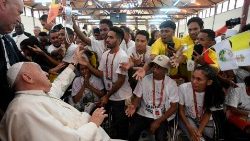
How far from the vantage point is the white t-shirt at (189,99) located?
3.06 m

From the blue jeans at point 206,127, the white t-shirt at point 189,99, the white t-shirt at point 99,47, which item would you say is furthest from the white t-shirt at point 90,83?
the blue jeans at point 206,127

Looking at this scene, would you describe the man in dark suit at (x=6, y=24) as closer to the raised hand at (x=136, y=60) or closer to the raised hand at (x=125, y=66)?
the raised hand at (x=125, y=66)

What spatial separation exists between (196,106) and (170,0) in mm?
13440

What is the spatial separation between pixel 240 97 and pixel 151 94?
114 cm

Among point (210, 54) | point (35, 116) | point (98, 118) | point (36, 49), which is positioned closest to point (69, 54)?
point (36, 49)

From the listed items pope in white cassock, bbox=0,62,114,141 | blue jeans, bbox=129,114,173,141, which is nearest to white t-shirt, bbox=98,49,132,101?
blue jeans, bbox=129,114,173,141

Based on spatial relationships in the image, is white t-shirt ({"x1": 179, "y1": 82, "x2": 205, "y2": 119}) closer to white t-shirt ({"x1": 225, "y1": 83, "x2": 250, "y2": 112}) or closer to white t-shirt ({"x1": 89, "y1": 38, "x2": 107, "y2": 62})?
white t-shirt ({"x1": 225, "y1": 83, "x2": 250, "y2": 112})

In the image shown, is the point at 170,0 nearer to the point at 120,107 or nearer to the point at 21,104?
the point at 120,107

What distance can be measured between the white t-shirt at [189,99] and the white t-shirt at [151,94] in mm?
75

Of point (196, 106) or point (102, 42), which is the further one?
point (102, 42)

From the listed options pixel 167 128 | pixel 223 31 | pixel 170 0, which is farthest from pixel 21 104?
pixel 170 0

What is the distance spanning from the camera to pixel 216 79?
3.02 meters

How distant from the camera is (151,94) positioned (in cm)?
323

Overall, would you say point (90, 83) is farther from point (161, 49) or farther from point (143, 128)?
point (161, 49)
